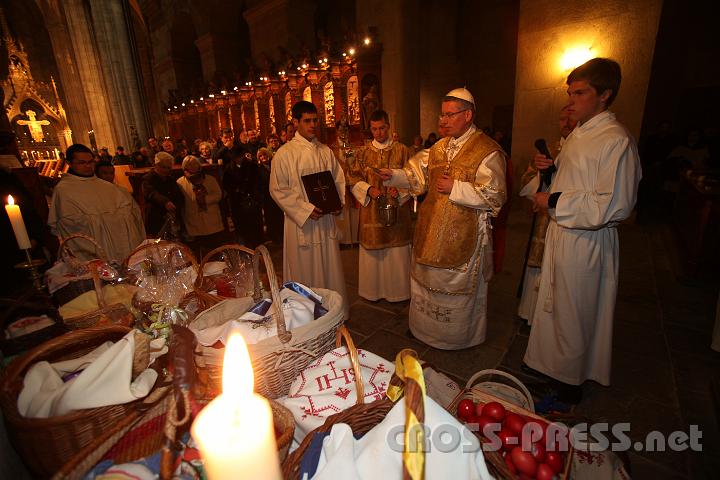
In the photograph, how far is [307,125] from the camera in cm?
342

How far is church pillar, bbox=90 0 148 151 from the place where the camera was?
29.1 feet

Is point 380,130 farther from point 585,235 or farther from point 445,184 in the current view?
point 585,235

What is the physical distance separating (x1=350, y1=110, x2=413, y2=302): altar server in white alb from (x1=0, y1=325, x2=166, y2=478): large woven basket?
318 centimetres

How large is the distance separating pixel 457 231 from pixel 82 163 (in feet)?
11.9

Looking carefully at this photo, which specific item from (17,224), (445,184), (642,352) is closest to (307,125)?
(445,184)

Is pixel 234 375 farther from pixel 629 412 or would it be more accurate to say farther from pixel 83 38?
pixel 83 38

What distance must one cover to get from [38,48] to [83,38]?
1893 centimetres

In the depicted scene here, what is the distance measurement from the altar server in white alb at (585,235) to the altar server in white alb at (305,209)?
192cm

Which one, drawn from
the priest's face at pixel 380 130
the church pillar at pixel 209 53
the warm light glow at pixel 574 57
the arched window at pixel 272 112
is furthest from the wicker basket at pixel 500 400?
the church pillar at pixel 209 53

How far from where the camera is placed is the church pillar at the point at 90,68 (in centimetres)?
942

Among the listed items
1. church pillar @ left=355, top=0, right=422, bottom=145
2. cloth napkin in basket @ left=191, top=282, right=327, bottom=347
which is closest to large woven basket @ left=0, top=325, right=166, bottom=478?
cloth napkin in basket @ left=191, top=282, right=327, bottom=347

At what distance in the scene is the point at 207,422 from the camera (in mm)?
568

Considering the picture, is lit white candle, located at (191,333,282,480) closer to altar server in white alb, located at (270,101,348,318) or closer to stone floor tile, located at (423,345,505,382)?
stone floor tile, located at (423,345,505,382)

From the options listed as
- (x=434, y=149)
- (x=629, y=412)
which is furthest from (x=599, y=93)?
(x=629, y=412)
